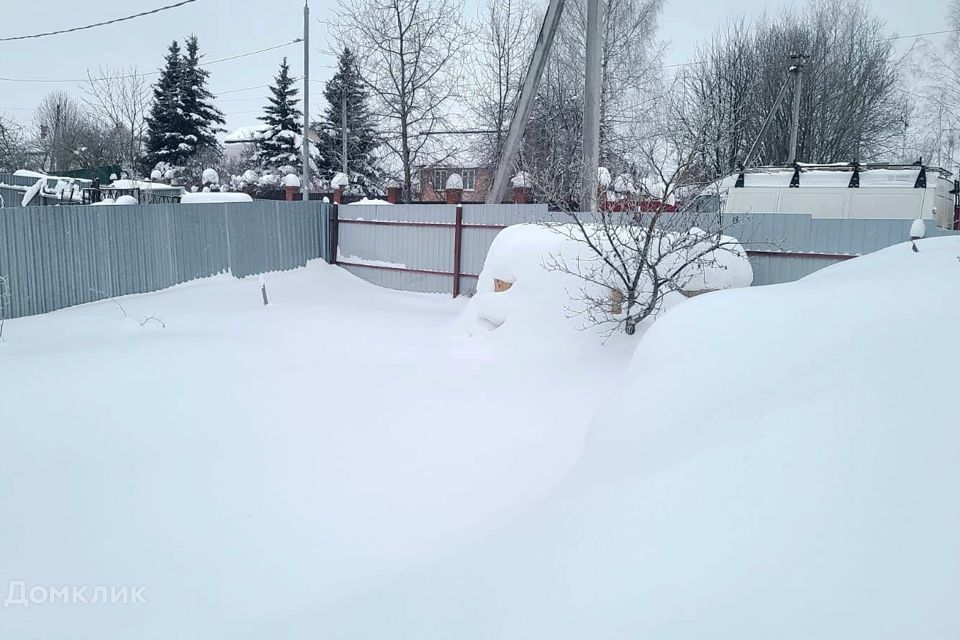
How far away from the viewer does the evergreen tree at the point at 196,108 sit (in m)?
29.0

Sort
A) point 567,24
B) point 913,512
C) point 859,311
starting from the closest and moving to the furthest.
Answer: point 913,512, point 859,311, point 567,24

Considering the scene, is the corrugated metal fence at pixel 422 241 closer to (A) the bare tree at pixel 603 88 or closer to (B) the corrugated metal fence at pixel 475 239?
(B) the corrugated metal fence at pixel 475 239

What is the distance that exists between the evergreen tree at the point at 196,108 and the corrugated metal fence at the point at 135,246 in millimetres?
20966

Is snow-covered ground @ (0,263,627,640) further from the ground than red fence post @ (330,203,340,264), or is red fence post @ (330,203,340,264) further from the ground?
red fence post @ (330,203,340,264)

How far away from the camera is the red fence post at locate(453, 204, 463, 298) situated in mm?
10203

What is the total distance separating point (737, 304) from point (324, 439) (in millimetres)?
3035

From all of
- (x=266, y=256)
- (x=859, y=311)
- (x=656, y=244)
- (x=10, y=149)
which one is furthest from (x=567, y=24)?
(x=10, y=149)

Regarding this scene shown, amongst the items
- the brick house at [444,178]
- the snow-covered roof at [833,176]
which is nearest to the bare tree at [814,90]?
the brick house at [444,178]

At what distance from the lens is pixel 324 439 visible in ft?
15.1

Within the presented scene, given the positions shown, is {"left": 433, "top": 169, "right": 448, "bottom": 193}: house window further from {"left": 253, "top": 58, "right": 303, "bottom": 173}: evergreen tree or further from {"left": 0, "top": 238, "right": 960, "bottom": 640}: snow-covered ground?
{"left": 0, "top": 238, "right": 960, "bottom": 640}: snow-covered ground

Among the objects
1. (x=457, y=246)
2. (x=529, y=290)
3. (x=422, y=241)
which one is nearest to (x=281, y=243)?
(x=422, y=241)

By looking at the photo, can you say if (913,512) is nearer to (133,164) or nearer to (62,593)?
(62,593)

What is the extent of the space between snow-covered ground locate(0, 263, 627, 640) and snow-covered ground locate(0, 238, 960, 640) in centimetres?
2

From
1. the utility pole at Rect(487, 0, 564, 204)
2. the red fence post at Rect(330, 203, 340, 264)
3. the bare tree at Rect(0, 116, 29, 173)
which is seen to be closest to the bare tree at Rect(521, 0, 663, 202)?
the red fence post at Rect(330, 203, 340, 264)
